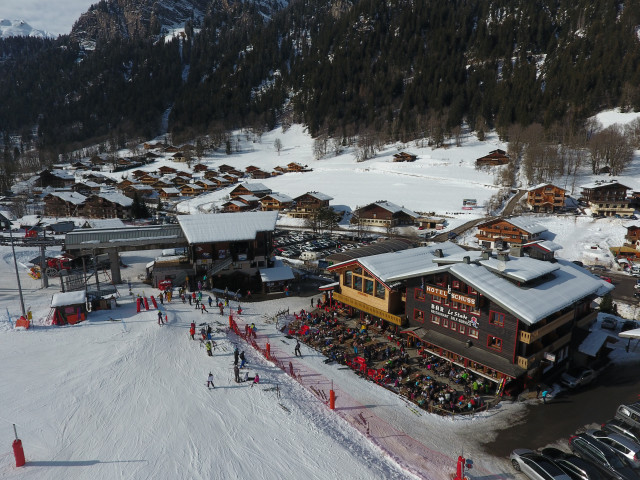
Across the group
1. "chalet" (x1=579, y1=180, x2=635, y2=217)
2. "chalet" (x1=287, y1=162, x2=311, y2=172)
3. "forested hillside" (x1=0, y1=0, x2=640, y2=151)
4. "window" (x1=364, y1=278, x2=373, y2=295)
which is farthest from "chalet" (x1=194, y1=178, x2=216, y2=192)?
"window" (x1=364, y1=278, x2=373, y2=295)

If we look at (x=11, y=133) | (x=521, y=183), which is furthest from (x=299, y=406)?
(x=11, y=133)

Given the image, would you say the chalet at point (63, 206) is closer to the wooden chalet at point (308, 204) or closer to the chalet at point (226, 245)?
the wooden chalet at point (308, 204)

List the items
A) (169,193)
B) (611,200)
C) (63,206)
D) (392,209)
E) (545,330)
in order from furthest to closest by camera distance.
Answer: (169,193) → (63,206) → (392,209) → (611,200) → (545,330)

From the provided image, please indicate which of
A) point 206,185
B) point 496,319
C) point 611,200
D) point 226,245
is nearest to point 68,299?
point 226,245

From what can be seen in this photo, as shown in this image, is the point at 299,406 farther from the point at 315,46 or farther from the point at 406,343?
the point at 315,46

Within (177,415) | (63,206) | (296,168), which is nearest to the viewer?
(177,415)

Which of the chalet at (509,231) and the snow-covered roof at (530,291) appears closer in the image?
the snow-covered roof at (530,291)

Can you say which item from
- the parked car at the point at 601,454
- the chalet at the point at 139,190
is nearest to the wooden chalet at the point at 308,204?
the chalet at the point at 139,190

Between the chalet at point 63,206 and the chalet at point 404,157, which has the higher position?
the chalet at point 404,157

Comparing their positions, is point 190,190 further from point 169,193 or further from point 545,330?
point 545,330
